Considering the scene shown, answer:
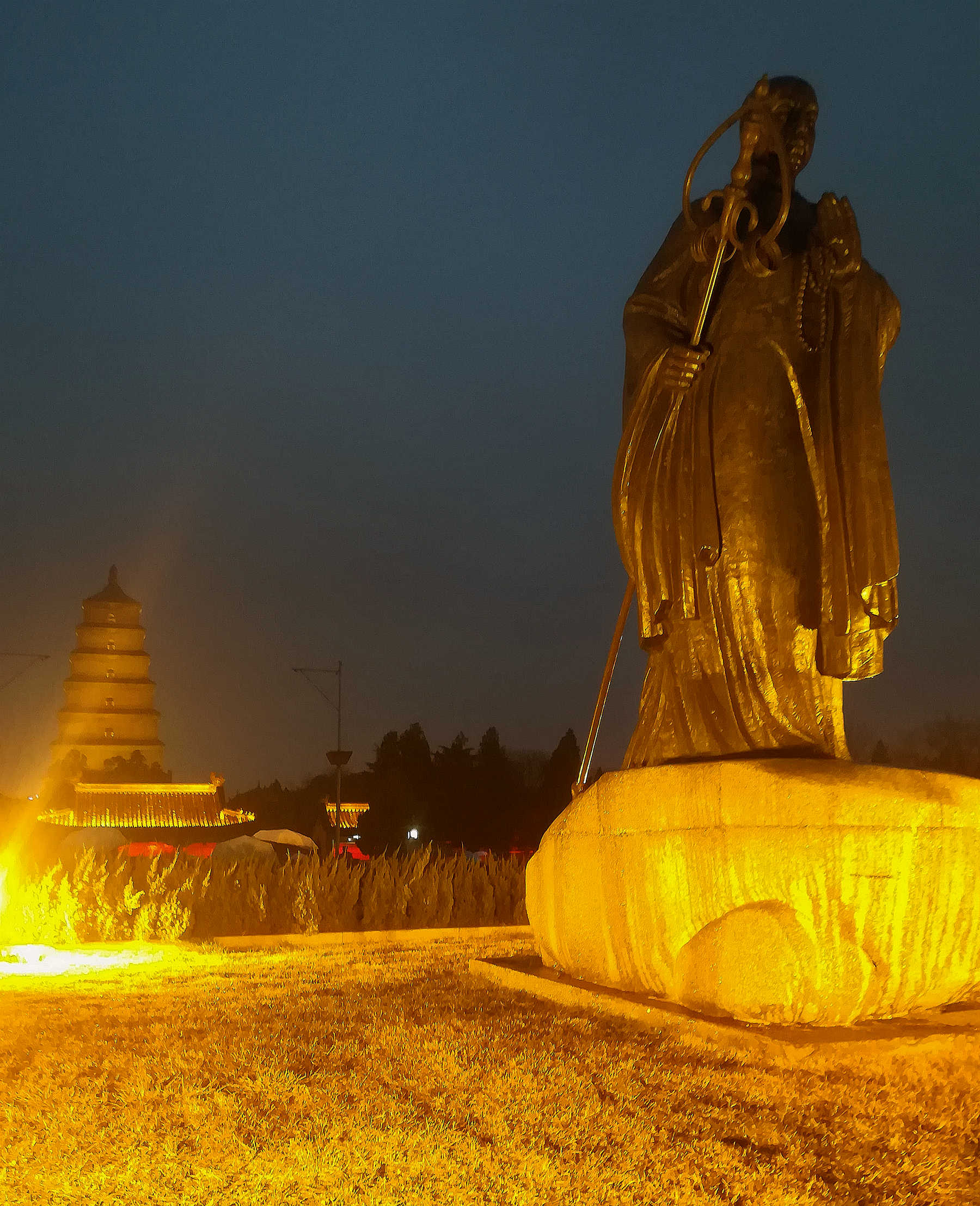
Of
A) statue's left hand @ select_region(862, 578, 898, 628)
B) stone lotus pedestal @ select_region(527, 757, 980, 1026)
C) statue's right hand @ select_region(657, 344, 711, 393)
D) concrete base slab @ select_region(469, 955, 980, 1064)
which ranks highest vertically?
statue's right hand @ select_region(657, 344, 711, 393)

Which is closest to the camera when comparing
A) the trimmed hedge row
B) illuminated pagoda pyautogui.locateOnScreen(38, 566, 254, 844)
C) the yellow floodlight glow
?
the yellow floodlight glow

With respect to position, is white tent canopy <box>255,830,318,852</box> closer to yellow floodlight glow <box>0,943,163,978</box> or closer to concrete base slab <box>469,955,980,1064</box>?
yellow floodlight glow <box>0,943,163,978</box>

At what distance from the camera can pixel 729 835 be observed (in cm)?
403

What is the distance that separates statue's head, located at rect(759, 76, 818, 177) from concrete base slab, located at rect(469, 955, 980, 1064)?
3.72 meters

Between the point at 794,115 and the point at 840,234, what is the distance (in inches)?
26.4

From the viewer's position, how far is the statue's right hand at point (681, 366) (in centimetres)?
509

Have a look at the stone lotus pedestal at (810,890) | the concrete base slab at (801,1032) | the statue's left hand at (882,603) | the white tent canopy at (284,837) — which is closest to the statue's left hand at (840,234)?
the statue's left hand at (882,603)

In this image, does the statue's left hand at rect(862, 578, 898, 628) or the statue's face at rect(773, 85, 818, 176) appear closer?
the statue's left hand at rect(862, 578, 898, 628)

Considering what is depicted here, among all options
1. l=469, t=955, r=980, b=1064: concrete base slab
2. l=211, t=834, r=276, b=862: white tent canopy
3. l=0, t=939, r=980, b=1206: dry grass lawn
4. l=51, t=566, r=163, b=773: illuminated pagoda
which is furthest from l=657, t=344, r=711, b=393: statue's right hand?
l=51, t=566, r=163, b=773: illuminated pagoda

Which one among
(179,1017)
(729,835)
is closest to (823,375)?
(729,835)

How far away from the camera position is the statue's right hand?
509 cm

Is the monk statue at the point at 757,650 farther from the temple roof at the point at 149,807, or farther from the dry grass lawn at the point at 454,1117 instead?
the temple roof at the point at 149,807

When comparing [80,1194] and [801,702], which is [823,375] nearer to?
[801,702]

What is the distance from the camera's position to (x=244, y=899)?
924cm
